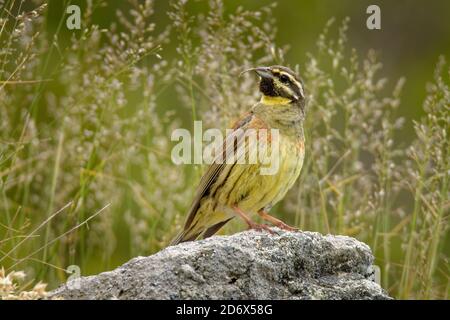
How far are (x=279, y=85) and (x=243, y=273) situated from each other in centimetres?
195

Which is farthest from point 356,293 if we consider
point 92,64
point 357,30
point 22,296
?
point 357,30

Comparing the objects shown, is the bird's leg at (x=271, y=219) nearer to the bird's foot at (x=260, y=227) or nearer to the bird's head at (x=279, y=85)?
the bird's foot at (x=260, y=227)

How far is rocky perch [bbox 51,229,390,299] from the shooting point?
4012mm

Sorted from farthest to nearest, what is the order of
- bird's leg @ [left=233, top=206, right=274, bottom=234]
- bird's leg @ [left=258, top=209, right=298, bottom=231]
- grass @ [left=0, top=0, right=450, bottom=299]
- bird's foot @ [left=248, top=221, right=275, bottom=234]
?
grass @ [left=0, top=0, right=450, bottom=299] → bird's leg @ [left=258, top=209, right=298, bottom=231] → bird's leg @ [left=233, top=206, right=274, bottom=234] → bird's foot @ [left=248, top=221, right=275, bottom=234]

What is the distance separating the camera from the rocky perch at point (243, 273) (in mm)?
4012

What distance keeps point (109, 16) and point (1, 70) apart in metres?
6.26

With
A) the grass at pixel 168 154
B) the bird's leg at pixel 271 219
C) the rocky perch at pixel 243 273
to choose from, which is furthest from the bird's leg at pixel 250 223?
the grass at pixel 168 154

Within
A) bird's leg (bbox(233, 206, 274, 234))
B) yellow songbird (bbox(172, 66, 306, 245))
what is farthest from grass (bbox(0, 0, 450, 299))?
bird's leg (bbox(233, 206, 274, 234))

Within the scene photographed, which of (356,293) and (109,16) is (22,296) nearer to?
(356,293)

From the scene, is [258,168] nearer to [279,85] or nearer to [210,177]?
[210,177]

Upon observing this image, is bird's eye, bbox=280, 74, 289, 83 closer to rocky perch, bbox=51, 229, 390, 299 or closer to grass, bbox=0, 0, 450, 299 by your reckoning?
grass, bbox=0, 0, 450, 299

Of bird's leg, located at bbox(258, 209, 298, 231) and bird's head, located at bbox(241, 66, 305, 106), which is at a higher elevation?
bird's head, located at bbox(241, 66, 305, 106)

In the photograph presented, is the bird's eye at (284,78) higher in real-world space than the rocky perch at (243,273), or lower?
higher

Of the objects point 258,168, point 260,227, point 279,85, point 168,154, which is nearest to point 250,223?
point 260,227
